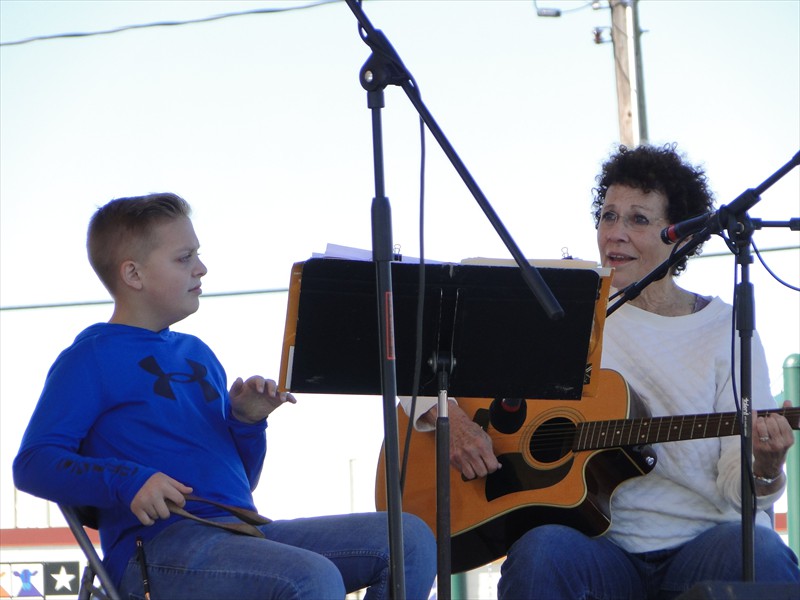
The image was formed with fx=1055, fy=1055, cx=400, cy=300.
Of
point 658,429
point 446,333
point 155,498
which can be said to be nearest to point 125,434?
point 155,498

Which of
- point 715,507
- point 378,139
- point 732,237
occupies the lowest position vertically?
point 715,507

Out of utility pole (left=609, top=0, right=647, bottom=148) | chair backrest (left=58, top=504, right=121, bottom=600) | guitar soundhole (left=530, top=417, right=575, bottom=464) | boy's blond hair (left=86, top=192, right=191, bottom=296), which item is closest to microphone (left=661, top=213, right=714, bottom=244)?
guitar soundhole (left=530, top=417, right=575, bottom=464)

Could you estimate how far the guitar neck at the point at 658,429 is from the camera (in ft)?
8.14

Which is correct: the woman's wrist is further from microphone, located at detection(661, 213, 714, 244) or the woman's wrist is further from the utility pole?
the utility pole

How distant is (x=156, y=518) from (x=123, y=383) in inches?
12.2

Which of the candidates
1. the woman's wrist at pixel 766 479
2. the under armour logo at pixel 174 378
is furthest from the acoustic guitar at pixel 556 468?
the under armour logo at pixel 174 378

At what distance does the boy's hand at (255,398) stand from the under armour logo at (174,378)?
0.06 meters

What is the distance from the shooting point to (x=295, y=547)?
6.88ft

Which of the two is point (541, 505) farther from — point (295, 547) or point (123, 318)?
point (123, 318)

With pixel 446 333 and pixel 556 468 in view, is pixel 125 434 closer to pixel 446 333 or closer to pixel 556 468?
pixel 446 333

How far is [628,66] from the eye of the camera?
816 cm

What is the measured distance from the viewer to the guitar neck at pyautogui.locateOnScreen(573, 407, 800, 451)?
8.14 feet

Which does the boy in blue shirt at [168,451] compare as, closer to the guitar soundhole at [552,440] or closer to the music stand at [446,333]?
the music stand at [446,333]

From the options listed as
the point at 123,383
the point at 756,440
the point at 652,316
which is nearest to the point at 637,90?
the point at 652,316
